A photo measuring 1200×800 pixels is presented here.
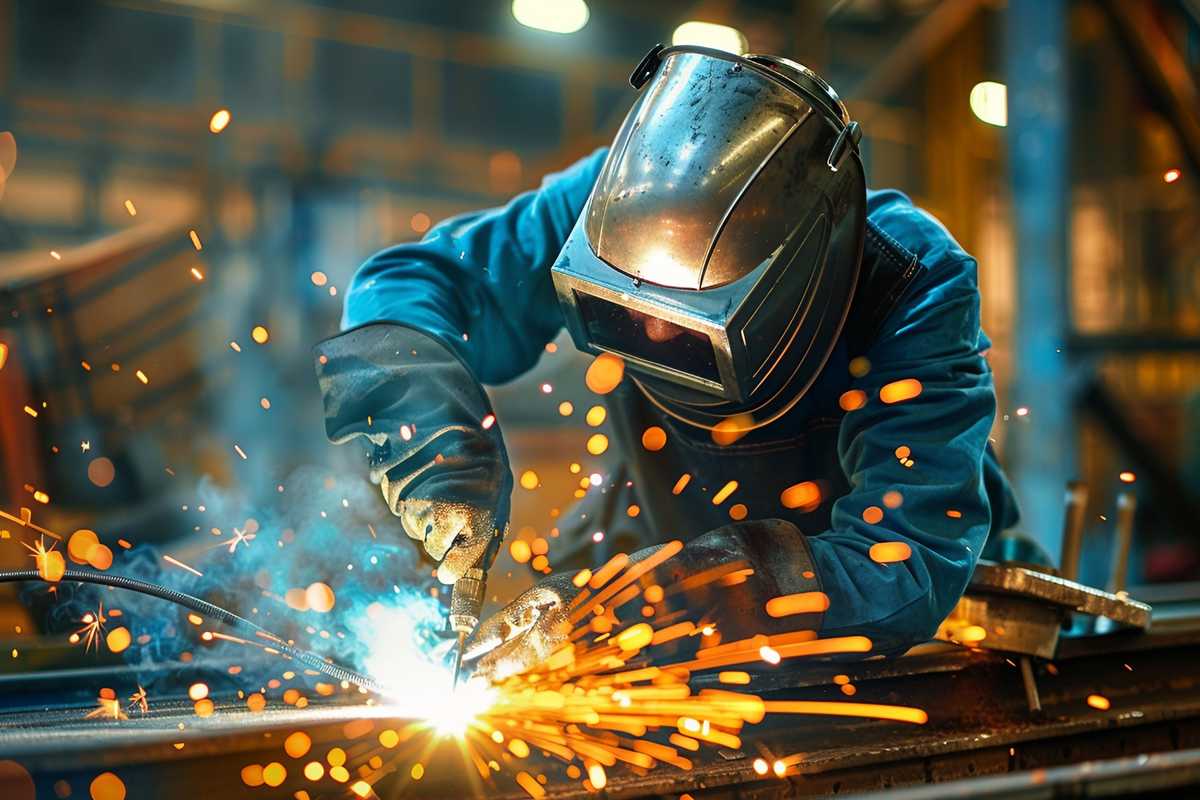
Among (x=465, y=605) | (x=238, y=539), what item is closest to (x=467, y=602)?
(x=465, y=605)

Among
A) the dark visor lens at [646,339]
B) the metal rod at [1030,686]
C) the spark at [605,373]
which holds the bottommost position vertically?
the metal rod at [1030,686]

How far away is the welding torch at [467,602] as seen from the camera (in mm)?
1356

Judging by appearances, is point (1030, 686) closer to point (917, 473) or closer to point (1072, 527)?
point (917, 473)

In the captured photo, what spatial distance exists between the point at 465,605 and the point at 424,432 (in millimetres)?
277

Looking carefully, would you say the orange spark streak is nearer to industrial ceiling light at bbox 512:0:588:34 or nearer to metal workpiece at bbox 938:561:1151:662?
metal workpiece at bbox 938:561:1151:662

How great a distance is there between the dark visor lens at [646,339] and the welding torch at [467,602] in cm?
34

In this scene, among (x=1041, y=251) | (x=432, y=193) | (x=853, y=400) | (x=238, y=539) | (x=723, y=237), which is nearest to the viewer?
(x=723, y=237)

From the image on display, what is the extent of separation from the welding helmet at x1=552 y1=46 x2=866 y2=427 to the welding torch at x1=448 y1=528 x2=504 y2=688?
1.24 ft

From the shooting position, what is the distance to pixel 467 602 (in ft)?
4.55

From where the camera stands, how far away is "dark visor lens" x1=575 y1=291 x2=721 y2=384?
1.50 meters

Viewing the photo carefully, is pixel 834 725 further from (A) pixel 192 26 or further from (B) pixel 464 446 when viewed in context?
(A) pixel 192 26

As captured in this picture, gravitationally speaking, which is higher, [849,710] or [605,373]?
[605,373]

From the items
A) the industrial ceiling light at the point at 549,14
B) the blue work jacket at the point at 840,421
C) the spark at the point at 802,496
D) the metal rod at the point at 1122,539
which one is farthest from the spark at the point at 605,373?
the industrial ceiling light at the point at 549,14

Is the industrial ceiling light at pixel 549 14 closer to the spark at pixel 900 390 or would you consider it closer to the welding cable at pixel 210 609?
the spark at pixel 900 390
